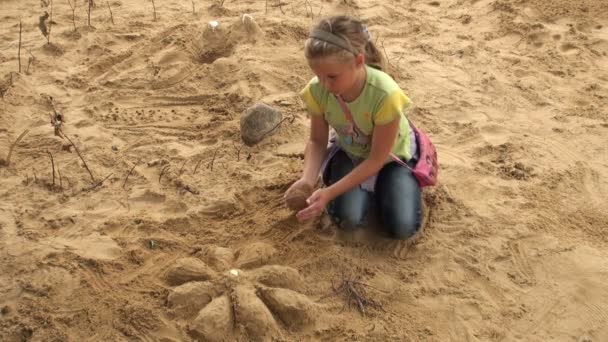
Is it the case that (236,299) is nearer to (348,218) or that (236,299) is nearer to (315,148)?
(348,218)

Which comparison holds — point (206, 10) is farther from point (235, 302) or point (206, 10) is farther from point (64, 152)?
point (235, 302)

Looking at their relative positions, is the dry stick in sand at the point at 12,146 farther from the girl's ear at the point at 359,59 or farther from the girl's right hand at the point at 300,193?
the girl's ear at the point at 359,59

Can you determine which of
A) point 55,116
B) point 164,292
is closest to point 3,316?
point 164,292

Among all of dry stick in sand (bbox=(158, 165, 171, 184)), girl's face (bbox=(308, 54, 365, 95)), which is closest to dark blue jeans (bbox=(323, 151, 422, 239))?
girl's face (bbox=(308, 54, 365, 95))

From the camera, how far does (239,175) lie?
3473 millimetres

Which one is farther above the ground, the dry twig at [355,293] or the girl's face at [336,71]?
the girl's face at [336,71]

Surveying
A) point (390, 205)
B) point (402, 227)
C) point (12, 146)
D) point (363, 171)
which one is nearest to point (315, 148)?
point (363, 171)

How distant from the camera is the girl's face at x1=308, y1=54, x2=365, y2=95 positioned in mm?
2471

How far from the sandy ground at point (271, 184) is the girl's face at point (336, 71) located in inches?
31.5

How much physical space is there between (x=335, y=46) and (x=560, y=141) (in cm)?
188

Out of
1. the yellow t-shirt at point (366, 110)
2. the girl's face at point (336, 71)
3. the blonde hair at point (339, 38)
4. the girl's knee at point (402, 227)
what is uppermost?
the blonde hair at point (339, 38)

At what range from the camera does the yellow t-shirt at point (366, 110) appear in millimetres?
2656

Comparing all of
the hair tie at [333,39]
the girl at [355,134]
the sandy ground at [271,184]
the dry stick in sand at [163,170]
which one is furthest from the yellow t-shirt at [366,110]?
the dry stick in sand at [163,170]

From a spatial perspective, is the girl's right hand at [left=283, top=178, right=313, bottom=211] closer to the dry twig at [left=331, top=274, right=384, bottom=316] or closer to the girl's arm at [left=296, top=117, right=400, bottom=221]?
the girl's arm at [left=296, top=117, right=400, bottom=221]
